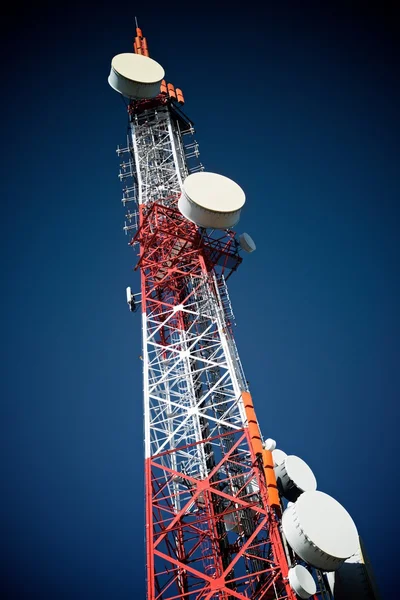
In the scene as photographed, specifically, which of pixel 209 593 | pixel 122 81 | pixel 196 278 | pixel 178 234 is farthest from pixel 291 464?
pixel 122 81

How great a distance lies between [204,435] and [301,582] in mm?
7490

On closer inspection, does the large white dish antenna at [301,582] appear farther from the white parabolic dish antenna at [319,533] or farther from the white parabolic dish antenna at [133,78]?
the white parabolic dish antenna at [133,78]

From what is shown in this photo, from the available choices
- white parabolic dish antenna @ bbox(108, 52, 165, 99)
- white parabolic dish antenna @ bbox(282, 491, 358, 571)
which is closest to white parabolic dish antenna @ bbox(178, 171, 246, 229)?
white parabolic dish antenna @ bbox(108, 52, 165, 99)

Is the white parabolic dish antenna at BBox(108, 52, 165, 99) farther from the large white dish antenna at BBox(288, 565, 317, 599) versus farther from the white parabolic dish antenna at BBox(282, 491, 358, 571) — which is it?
the large white dish antenna at BBox(288, 565, 317, 599)

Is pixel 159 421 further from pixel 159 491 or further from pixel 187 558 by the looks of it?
pixel 187 558

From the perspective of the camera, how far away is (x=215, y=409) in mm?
21078

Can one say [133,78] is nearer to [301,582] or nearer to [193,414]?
[193,414]

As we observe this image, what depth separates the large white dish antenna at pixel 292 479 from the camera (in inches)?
781

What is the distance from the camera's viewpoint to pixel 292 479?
1984 centimetres

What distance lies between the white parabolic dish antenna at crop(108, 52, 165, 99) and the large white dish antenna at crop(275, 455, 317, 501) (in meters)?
22.4

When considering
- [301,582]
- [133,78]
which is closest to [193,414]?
[301,582]

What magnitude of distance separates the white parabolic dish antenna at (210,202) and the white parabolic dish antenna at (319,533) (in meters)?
12.7

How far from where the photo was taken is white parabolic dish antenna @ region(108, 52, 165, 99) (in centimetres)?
3088

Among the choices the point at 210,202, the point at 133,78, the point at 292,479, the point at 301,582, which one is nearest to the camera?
the point at 301,582
